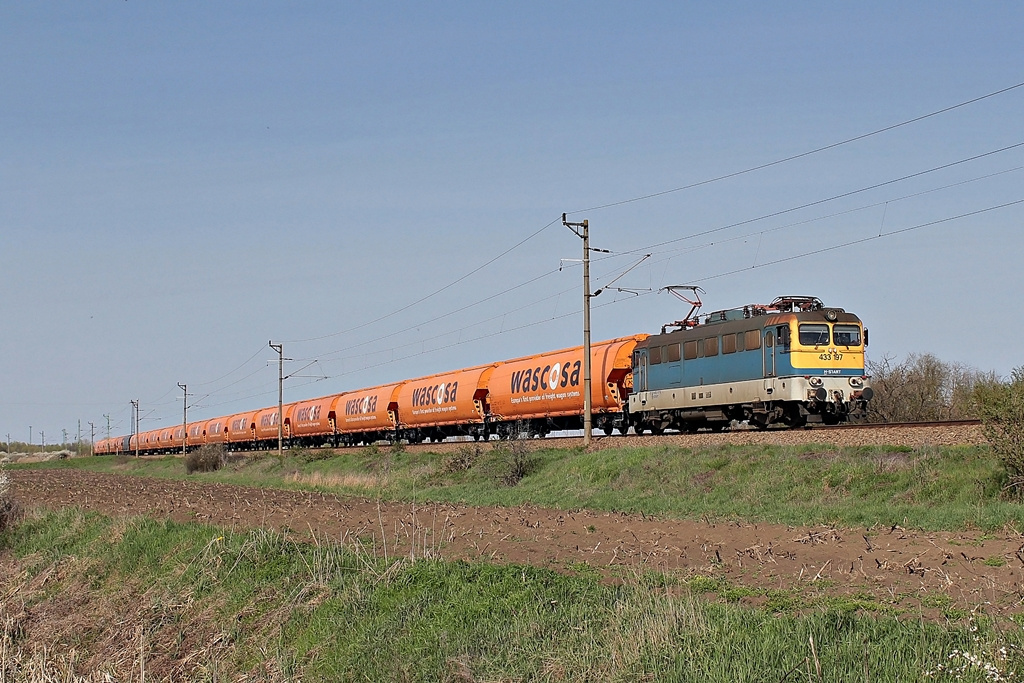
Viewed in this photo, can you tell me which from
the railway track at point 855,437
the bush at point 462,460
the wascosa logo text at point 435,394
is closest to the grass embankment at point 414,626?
the railway track at point 855,437

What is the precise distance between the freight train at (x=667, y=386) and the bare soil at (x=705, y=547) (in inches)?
399

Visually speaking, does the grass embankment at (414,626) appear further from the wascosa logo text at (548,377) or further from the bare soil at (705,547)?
the wascosa logo text at (548,377)

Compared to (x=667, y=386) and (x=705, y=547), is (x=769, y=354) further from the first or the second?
(x=705, y=547)

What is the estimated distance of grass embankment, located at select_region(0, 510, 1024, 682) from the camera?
30.1ft

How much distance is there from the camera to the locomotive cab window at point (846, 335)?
30.8 meters

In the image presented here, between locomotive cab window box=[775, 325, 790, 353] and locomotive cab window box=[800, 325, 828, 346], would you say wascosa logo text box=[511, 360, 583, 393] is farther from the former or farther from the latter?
locomotive cab window box=[800, 325, 828, 346]

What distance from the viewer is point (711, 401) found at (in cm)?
3362

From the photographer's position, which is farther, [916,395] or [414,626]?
[916,395]

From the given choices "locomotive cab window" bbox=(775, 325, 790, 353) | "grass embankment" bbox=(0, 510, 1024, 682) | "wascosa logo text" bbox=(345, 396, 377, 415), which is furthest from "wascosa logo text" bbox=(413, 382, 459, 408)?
"grass embankment" bbox=(0, 510, 1024, 682)

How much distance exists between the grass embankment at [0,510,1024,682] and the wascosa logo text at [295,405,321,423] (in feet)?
158

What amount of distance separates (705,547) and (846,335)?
57.3 feet

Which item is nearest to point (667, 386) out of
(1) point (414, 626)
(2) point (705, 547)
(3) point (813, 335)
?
(3) point (813, 335)

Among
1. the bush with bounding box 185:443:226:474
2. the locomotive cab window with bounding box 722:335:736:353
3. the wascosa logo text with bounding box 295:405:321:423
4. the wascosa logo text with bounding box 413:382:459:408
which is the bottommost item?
the bush with bounding box 185:443:226:474

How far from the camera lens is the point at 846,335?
3103cm
